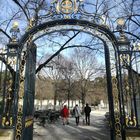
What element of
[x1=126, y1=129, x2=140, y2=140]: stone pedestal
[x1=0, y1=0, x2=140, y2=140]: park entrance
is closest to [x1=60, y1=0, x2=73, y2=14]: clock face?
[x1=0, y1=0, x2=140, y2=140]: park entrance

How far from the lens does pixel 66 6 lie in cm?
750

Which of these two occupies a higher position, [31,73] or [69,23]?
[69,23]

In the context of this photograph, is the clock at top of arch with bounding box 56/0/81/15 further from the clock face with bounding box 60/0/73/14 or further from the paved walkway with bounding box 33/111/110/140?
the paved walkway with bounding box 33/111/110/140

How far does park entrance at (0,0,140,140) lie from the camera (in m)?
6.67

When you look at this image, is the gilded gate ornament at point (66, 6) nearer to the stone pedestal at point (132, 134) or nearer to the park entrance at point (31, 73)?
the park entrance at point (31, 73)

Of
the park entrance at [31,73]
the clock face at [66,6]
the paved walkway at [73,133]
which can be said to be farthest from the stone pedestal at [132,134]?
the clock face at [66,6]

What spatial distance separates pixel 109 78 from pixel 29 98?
2.97 m

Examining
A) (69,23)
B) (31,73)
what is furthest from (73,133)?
(69,23)

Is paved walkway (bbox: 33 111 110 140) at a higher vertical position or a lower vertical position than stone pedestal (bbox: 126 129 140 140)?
lower

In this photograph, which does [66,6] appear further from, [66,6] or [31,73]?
[31,73]

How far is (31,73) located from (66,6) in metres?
2.79

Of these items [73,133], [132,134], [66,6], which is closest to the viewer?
[132,134]

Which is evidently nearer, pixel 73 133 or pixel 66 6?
pixel 66 6

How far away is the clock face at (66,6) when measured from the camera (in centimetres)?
747
